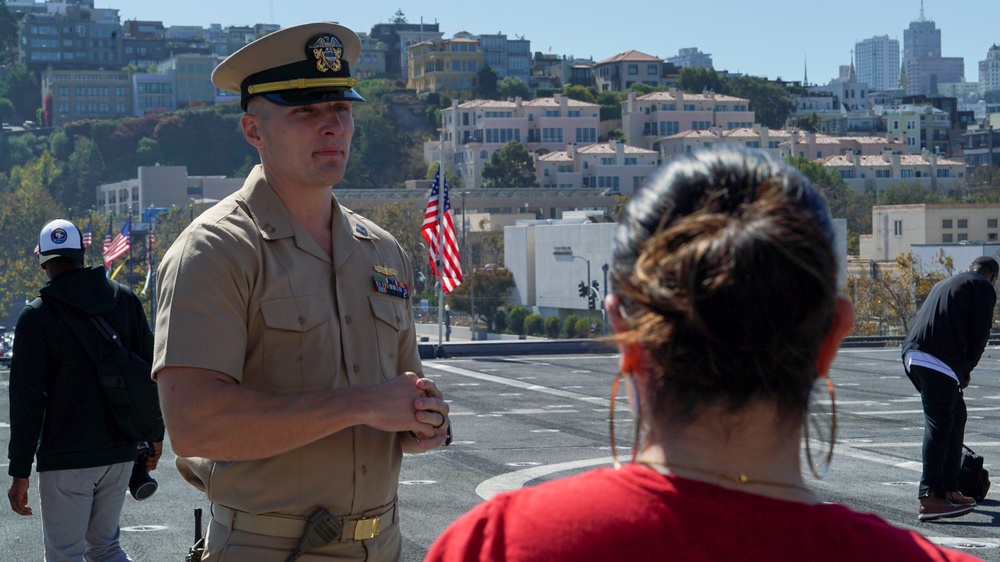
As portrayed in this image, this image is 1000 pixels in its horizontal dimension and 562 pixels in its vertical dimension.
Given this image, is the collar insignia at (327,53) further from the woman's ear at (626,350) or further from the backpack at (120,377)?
the backpack at (120,377)

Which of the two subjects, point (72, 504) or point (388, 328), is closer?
point (388, 328)

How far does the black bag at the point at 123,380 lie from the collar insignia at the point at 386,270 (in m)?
2.38

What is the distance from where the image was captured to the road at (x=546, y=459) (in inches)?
325

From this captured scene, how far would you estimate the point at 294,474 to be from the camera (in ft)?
9.95

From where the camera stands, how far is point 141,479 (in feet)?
18.8

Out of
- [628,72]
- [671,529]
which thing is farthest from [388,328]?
[628,72]

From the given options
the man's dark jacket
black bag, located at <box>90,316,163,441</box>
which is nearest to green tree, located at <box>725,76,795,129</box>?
the man's dark jacket

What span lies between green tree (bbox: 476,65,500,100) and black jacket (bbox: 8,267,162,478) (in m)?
177

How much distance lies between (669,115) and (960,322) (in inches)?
5994

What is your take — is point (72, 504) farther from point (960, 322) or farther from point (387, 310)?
point (960, 322)

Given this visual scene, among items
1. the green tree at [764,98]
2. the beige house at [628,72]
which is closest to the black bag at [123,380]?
the green tree at [764,98]

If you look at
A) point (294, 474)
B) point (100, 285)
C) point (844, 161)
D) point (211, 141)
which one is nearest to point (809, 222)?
point (294, 474)

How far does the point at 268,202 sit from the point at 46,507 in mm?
2736

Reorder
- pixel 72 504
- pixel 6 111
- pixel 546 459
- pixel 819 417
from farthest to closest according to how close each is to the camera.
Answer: pixel 6 111
pixel 546 459
pixel 72 504
pixel 819 417
